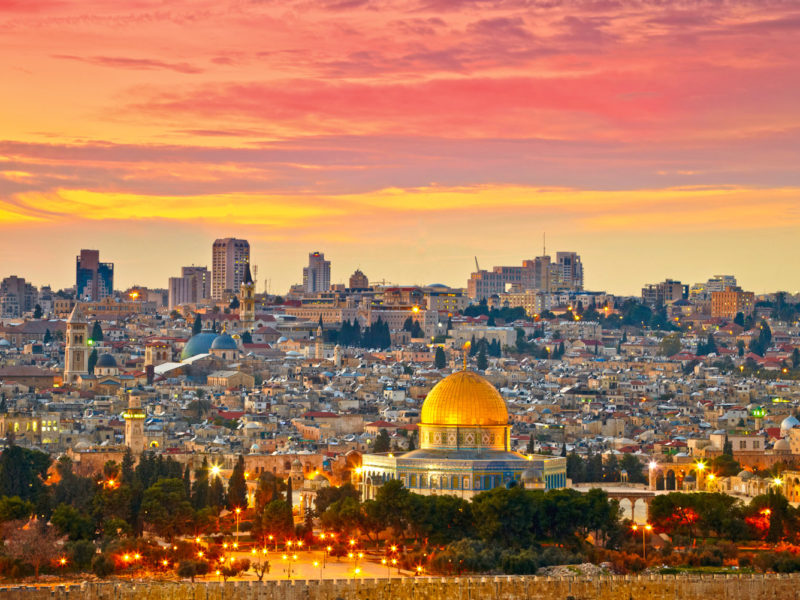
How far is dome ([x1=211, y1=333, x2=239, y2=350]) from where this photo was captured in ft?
442

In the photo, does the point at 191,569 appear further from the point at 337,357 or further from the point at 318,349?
the point at 318,349

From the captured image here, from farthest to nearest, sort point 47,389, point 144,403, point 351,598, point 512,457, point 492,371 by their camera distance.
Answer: point 492,371 → point 47,389 → point 144,403 → point 512,457 → point 351,598

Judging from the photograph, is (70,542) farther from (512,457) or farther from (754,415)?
(754,415)

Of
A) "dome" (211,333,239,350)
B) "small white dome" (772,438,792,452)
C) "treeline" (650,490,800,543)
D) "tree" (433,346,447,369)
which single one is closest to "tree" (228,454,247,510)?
"treeline" (650,490,800,543)

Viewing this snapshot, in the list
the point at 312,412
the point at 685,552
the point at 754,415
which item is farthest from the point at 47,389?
the point at 685,552

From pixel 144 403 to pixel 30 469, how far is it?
41332 millimetres

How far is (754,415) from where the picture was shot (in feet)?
327

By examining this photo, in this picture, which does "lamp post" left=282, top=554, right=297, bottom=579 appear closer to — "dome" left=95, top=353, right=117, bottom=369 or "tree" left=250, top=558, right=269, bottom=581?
"tree" left=250, top=558, right=269, bottom=581

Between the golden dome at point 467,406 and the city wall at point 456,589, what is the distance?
19.4 m

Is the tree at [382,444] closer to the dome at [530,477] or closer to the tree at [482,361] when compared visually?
the dome at [530,477]

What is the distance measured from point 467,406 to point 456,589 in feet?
67.1

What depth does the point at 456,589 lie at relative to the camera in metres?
45.9

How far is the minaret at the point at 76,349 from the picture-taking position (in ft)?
410

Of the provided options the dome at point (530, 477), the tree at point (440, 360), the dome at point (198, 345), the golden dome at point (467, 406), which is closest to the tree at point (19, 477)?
the golden dome at point (467, 406)
